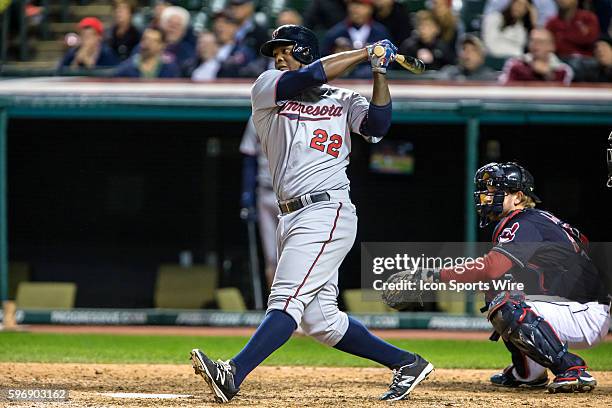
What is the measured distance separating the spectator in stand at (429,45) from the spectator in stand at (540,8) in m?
0.68

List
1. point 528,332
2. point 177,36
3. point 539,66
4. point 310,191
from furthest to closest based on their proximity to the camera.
Answer: 1. point 177,36
2. point 539,66
3. point 528,332
4. point 310,191

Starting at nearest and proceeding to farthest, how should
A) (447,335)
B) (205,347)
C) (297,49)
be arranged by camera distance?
(297,49)
(205,347)
(447,335)

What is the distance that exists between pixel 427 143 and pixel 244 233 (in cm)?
176

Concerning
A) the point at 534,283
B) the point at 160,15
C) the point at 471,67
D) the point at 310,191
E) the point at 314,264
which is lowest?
the point at 534,283

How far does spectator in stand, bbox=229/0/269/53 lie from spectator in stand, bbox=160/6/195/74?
0.46m

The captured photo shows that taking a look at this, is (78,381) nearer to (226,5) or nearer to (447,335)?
(447,335)

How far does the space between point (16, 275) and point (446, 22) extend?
14.2 ft

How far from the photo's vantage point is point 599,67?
9.07 metres

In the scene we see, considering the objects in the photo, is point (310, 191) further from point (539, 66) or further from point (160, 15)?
point (160, 15)

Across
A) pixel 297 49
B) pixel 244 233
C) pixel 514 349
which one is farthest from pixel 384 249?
pixel 297 49

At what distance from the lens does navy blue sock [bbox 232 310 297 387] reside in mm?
4305

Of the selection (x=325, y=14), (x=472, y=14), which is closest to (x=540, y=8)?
(x=472, y=14)

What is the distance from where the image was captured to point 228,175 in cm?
964

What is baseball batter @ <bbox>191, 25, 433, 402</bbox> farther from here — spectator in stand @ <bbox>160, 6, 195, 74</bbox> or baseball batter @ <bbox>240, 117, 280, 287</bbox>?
spectator in stand @ <bbox>160, 6, 195, 74</bbox>
